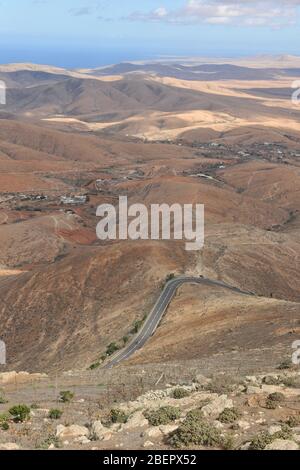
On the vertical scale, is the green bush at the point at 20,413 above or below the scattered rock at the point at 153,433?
below

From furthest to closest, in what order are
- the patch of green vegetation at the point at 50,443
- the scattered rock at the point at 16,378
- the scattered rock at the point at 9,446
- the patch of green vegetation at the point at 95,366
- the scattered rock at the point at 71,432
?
1. the patch of green vegetation at the point at 95,366
2. the scattered rock at the point at 16,378
3. the scattered rock at the point at 71,432
4. the patch of green vegetation at the point at 50,443
5. the scattered rock at the point at 9,446

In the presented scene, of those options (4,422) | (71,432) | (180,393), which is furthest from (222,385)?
(4,422)

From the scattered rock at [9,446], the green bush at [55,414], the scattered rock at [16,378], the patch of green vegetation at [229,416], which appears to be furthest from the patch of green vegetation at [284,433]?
the scattered rock at [16,378]

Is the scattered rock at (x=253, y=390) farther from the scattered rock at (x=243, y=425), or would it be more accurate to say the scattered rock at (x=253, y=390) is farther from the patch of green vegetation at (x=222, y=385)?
the scattered rock at (x=243, y=425)

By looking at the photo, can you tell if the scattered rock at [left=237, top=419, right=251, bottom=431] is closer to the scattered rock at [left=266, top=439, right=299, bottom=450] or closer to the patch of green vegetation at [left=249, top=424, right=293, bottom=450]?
the patch of green vegetation at [left=249, top=424, right=293, bottom=450]

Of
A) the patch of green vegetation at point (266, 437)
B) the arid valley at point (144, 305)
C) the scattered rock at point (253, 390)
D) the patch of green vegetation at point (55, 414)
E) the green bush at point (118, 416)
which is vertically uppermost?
the patch of green vegetation at point (266, 437)

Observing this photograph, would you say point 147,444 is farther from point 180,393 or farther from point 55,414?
point 180,393

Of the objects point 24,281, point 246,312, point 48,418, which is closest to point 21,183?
point 24,281
